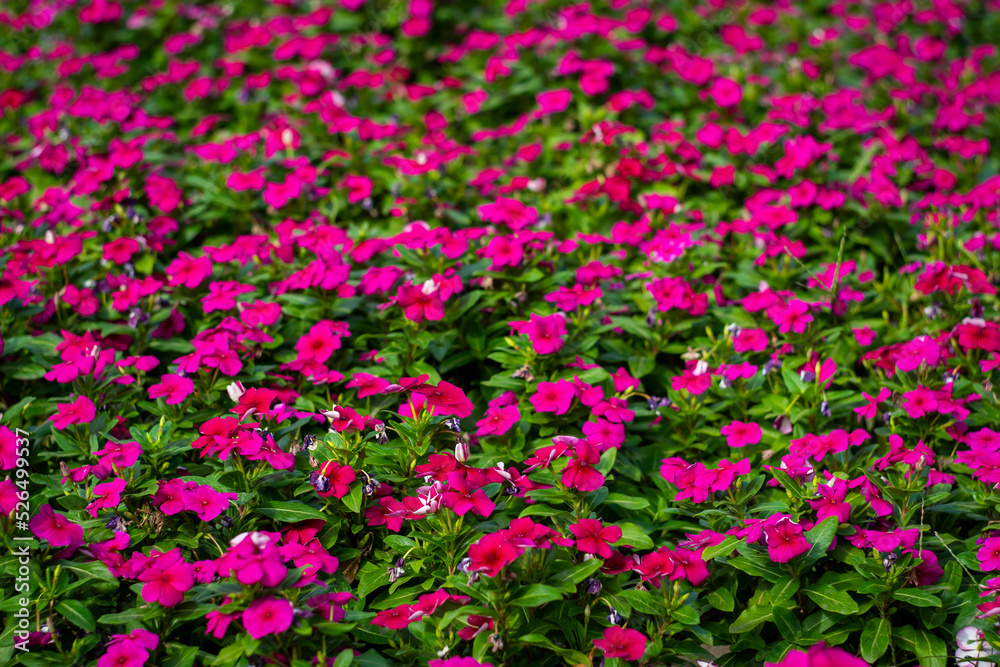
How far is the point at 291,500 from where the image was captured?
2438mm

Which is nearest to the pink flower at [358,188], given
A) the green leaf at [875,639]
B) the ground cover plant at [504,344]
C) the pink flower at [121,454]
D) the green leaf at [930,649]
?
the ground cover plant at [504,344]

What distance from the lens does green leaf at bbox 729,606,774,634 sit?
2248 millimetres

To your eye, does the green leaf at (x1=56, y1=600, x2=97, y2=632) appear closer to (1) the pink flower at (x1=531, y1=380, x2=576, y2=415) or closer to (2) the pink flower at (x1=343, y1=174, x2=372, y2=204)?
(1) the pink flower at (x1=531, y1=380, x2=576, y2=415)

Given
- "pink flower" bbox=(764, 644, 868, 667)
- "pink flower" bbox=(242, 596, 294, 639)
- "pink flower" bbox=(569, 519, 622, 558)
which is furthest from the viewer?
"pink flower" bbox=(569, 519, 622, 558)

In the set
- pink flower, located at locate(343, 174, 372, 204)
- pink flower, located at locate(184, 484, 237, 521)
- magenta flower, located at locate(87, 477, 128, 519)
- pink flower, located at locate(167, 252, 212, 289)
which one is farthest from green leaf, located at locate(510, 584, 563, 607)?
pink flower, located at locate(343, 174, 372, 204)

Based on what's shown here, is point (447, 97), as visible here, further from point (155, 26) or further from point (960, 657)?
point (960, 657)

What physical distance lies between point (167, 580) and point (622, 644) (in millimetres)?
1185

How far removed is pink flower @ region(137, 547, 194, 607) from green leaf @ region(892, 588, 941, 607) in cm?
194

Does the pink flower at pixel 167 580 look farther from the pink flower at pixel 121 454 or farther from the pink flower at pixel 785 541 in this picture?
the pink flower at pixel 785 541

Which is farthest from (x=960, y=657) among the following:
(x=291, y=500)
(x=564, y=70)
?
(x=564, y=70)

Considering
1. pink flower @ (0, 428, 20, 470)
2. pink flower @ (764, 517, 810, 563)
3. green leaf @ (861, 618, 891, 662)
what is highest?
pink flower @ (0, 428, 20, 470)

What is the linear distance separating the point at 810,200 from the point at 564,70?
1.72 meters

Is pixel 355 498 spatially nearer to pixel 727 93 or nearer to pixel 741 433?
pixel 741 433

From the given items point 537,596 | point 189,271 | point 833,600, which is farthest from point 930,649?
point 189,271
